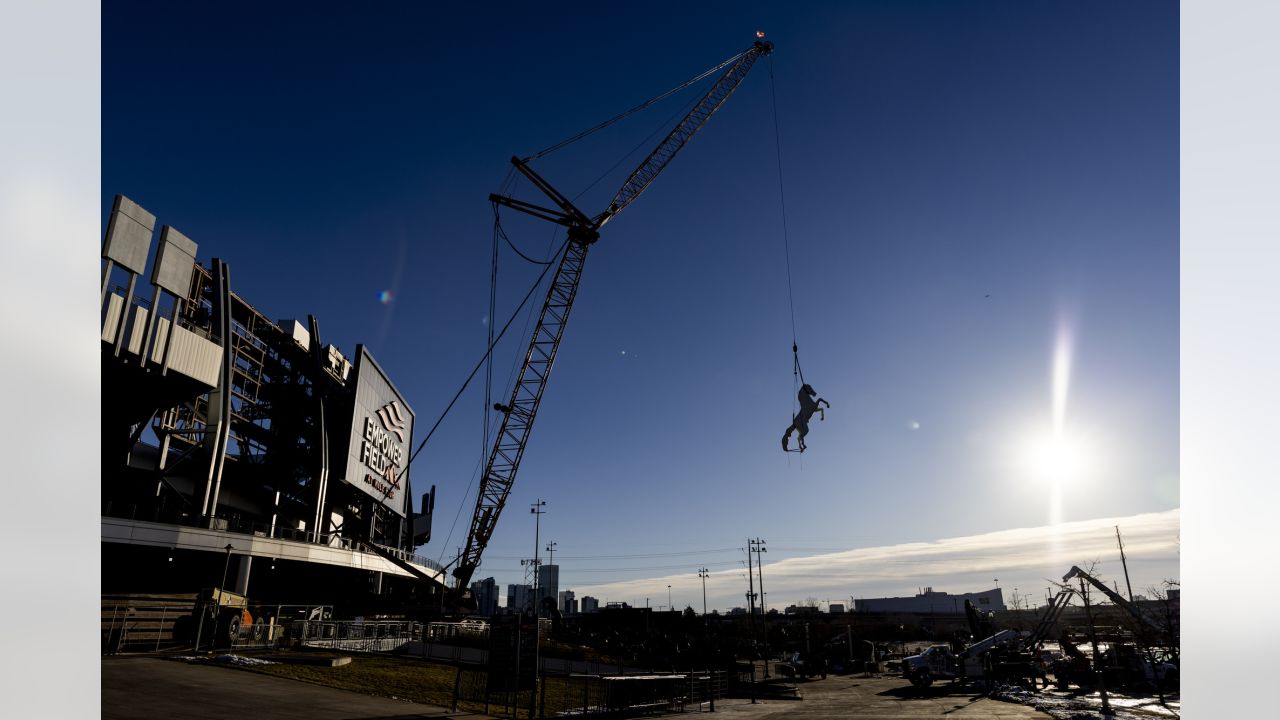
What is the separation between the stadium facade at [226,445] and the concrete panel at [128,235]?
8 cm

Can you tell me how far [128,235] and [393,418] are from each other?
46831mm

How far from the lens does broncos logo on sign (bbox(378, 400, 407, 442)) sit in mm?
80438

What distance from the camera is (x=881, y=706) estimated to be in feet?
95.5

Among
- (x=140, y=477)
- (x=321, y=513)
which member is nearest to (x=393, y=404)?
(x=321, y=513)

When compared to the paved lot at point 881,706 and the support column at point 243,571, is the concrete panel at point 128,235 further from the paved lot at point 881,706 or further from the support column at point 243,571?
the paved lot at point 881,706

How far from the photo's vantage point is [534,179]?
61.1m

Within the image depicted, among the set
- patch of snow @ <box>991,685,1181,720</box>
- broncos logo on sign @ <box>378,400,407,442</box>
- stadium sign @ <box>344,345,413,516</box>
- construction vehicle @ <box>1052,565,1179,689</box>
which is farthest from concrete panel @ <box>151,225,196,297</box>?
construction vehicle @ <box>1052,565,1179,689</box>

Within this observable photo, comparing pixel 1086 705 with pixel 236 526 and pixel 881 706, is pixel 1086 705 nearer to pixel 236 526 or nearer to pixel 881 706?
pixel 881 706

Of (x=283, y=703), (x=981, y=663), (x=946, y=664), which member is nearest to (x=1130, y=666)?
(x=981, y=663)

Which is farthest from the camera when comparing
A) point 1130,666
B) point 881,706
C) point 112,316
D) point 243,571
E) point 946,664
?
point 243,571

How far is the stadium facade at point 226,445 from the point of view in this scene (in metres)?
42.5

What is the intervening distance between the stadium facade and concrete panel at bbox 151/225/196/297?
9 centimetres

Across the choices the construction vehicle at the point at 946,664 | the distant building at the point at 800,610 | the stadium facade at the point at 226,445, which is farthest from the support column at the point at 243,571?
the distant building at the point at 800,610

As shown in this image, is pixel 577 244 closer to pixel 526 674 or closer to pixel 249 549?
pixel 249 549
